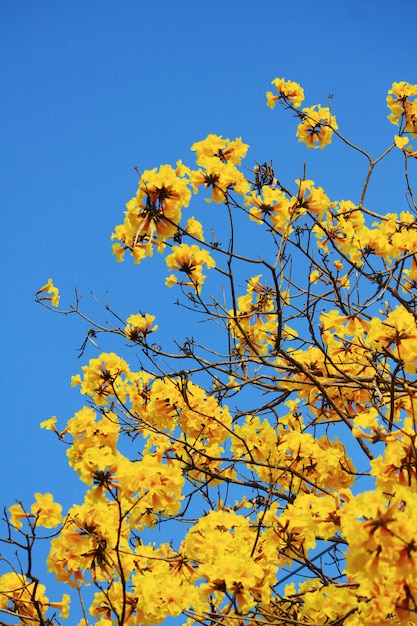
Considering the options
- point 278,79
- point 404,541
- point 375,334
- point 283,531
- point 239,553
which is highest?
point 278,79

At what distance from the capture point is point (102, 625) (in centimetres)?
346

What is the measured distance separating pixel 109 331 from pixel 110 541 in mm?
1879

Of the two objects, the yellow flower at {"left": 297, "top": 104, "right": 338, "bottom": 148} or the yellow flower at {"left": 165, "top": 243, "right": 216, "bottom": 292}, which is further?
the yellow flower at {"left": 297, "top": 104, "right": 338, "bottom": 148}

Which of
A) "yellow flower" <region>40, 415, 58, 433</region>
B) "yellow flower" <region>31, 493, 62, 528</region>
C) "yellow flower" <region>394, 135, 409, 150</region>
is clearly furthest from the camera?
"yellow flower" <region>394, 135, 409, 150</region>

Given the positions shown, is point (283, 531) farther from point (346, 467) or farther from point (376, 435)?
point (376, 435)

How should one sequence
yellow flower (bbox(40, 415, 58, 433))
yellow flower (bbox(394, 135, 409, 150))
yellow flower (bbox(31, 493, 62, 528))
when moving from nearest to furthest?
1. yellow flower (bbox(31, 493, 62, 528))
2. yellow flower (bbox(40, 415, 58, 433))
3. yellow flower (bbox(394, 135, 409, 150))

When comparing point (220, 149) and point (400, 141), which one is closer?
point (220, 149)

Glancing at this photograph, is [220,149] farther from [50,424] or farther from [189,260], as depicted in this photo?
[50,424]

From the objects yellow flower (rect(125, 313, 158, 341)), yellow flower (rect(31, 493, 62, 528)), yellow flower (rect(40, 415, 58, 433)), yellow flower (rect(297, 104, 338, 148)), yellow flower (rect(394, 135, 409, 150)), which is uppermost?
yellow flower (rect(297, 104, 338, 148))

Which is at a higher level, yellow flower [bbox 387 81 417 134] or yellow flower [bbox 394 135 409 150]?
yellow flower [bbox 387 81 417 134]

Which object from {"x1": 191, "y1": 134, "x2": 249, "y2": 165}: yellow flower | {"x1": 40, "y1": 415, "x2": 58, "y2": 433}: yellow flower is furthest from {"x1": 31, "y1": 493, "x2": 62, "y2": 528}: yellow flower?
{"x1": 191, "y1": 134, "x2": 249, "y2": 165}: yellow flower

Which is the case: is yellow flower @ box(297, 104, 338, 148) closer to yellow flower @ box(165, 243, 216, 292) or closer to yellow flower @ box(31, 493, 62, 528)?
yellow flower @ box(165, 243, 216, 292)

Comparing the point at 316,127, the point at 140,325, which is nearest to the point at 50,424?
the point at 140,325

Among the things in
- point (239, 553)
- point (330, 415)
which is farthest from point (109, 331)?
point (239, 553)
